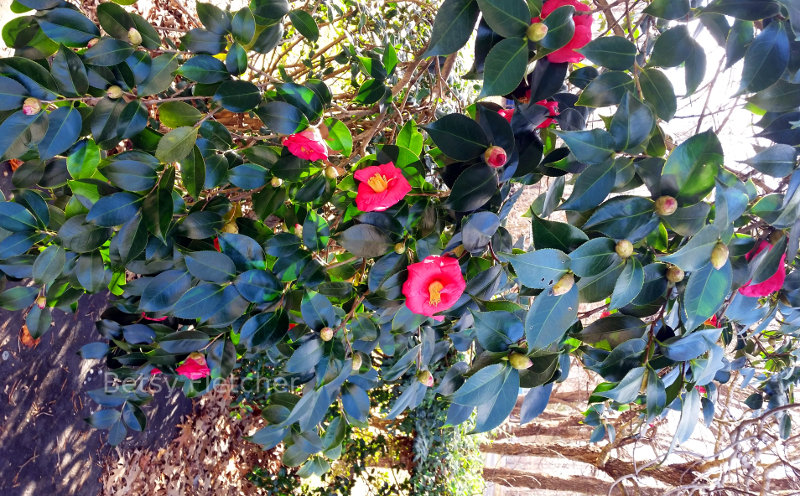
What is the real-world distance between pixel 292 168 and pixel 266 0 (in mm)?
275

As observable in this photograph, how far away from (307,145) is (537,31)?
0.42 metres

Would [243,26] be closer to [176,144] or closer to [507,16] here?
[176,144]

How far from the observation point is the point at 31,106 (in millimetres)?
681

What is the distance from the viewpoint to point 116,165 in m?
0.72

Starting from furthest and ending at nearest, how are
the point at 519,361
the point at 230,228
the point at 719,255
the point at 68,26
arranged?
1. the point at 230,228
2. the point at 68,26
3. the point at 519,361
4. the point at 719,255

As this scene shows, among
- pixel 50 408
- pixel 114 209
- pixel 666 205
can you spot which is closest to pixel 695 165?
pixel 666 205

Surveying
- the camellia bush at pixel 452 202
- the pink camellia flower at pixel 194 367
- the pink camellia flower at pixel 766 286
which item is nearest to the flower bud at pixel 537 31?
the camellia bush at pixel 452 202

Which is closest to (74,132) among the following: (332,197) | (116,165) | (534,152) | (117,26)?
(116,165)

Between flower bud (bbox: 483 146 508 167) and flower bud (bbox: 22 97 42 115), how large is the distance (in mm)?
652

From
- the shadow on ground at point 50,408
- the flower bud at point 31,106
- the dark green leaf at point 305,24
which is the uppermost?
the dark green leaf at point 305,24

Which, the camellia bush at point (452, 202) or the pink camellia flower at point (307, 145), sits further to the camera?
the pink camellia flower at point (307, 145)

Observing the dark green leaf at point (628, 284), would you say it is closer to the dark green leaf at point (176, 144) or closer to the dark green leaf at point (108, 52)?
the dark green leaf at point (176, 144)

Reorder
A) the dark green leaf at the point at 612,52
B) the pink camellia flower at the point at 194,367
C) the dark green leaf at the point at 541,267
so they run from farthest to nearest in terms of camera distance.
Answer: the pink camellia flower at the point at 194,367, the dark green leaf at the point at 612,52, the dark green leaf at the point at 541,267

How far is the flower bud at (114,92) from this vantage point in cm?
73
